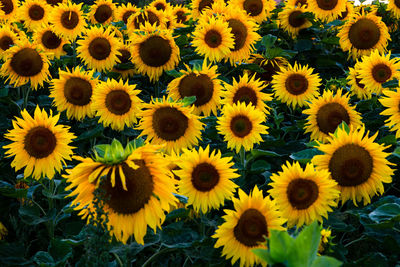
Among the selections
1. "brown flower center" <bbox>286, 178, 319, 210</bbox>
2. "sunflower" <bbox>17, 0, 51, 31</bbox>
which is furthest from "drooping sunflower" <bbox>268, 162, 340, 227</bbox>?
"sunflower" <bbox>17, 0, 51, 31</bbox>

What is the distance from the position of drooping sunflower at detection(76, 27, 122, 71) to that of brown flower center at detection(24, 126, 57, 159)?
1.72 meters

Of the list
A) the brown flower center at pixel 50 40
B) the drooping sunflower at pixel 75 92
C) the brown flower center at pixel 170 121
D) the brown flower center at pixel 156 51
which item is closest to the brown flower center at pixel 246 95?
the brown flower center at pixel 170 121

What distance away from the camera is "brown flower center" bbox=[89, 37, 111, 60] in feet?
14.5

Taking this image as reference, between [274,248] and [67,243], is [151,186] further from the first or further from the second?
[274,248]

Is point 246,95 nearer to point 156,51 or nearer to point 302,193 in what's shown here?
point 156,51

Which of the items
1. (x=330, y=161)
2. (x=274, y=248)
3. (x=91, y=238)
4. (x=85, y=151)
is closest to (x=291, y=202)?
(x=330, y=161)

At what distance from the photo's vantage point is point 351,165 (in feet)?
8.27

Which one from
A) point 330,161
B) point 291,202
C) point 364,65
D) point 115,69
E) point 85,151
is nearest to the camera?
point 291,202

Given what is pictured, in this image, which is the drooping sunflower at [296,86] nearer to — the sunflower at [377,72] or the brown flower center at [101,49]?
the sunflower at [377,72]

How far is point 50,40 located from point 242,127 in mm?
2860

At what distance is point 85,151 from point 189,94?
1.05m

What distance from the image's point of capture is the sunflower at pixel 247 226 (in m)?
2.12

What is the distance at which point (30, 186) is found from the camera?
3195mm

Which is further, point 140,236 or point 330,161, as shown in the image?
point 330,161
